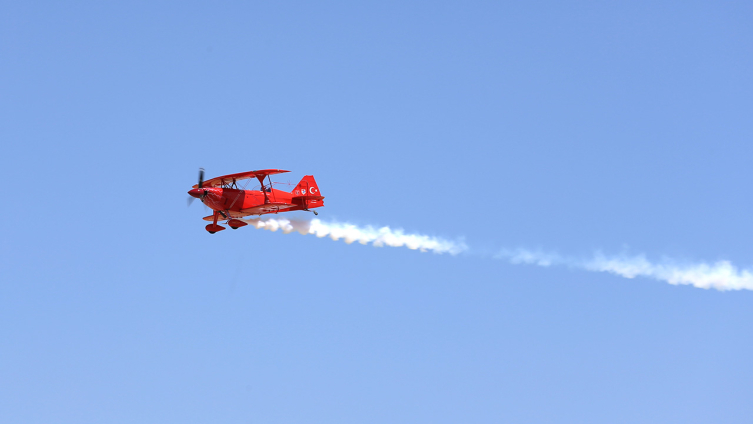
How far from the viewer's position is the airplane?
70875 mm

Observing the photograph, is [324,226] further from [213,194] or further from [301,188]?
[213,194]

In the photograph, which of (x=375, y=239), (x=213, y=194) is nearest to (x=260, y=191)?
(x=213, y=194)

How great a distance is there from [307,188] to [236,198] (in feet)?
16.8

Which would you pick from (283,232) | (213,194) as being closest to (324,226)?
(283,232)

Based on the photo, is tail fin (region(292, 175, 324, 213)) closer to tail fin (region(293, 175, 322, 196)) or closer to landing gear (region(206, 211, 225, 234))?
tail fin (region(293, 175, 322, 196))

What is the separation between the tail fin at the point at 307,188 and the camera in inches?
2936

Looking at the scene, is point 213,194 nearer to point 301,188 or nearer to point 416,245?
point 301,188

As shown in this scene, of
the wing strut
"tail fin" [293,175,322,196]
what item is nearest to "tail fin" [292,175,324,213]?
"tail fin" [293,175,322,196]

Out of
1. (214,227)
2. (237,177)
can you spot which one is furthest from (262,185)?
(214,227)

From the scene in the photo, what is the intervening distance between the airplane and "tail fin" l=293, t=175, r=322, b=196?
71cm

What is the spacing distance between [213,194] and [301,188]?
595 cm

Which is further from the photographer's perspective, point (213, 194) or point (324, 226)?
point (324, 226)

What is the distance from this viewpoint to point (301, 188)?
74688 millimetres

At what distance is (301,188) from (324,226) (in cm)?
274
